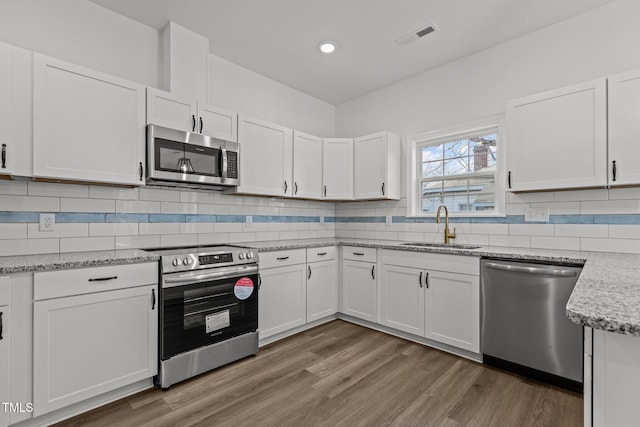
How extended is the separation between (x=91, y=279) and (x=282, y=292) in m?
1.56

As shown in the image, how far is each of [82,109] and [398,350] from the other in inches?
122

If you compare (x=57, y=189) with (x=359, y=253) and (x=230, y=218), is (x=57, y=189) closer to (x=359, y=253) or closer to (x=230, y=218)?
(x=230, y=218)

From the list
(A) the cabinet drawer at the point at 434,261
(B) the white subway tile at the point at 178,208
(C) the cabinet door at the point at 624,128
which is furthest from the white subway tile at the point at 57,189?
(C) the cabinet door at the point at 624,128

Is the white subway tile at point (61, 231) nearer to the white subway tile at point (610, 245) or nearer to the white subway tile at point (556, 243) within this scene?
the white subway tile at point (556, 243)

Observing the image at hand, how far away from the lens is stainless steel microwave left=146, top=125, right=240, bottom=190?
240 cm

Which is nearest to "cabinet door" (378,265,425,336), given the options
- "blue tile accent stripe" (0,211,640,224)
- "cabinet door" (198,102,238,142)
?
"blue tile accent stripe" (0,211,640,224)

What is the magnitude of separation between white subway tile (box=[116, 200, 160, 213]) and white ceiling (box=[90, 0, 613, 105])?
1535 millimetres

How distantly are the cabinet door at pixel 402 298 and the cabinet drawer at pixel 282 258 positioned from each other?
0.84 metres

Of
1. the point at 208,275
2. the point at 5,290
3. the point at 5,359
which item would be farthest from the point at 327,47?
the point at 5,359

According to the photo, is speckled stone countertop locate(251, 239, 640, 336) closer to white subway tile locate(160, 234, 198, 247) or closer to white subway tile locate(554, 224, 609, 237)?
white subway tile locate(554, 224, 609, 237)

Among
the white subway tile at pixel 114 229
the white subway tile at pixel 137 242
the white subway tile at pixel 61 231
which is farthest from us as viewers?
the white subway tile at pixel 137 242

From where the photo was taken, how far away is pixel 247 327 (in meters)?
2.65

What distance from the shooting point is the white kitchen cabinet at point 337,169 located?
12.7ft

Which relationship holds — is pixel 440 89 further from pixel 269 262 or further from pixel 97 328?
pixel 97 328
